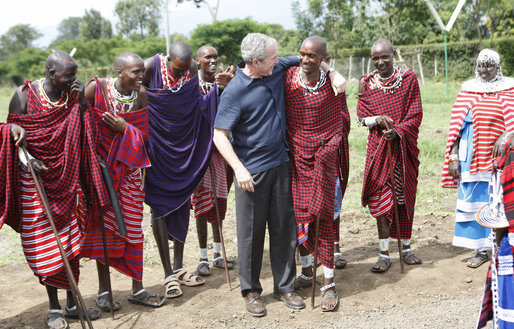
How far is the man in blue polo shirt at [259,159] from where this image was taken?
3.90 meters

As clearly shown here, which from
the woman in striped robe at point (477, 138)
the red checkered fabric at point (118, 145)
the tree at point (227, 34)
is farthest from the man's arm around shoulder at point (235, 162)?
the tree at point (227, 34)

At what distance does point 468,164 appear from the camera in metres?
4.84

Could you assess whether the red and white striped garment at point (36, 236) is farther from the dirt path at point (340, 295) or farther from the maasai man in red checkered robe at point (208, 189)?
the maasai man in red checkered robe at point (208, 189)

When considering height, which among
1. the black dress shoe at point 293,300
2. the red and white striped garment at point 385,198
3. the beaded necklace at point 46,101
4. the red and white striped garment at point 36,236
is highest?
the beaded necklace at point 46,101

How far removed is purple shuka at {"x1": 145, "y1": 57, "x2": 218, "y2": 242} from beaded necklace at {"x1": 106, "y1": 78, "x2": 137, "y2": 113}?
10.8 inches

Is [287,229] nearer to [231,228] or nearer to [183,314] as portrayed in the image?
[183,314]

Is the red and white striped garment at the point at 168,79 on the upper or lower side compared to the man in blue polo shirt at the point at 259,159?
upper

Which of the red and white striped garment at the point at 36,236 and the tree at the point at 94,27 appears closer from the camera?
the red and white striped garment at the point at 36,236

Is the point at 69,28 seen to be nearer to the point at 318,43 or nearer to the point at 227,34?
the point at 227,34

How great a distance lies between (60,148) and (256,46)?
1.59m

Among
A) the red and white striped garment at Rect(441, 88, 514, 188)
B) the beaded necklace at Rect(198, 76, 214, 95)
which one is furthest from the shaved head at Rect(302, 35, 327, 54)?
the red and white striped garment at Rect(441, 88, 514, 188)

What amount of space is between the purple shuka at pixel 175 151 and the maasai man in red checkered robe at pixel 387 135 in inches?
59.6

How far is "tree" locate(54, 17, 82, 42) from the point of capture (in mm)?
131625

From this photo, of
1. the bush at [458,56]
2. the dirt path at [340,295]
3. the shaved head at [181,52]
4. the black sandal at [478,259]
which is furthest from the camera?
the bush at [458,56]
